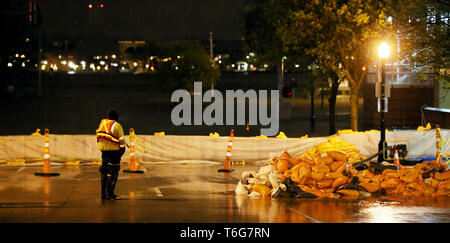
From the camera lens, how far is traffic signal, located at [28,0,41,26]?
102 feet

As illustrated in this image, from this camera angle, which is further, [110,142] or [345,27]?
[345,27]

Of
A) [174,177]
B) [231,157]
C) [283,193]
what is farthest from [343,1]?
[283,193]

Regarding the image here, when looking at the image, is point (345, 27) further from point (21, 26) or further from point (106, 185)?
point (21, 26)

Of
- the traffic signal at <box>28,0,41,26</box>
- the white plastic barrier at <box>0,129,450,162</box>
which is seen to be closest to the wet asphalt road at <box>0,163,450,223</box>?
the white plastic barrier at <box>0,129,450,162</box>

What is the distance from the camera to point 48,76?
96.4 metres

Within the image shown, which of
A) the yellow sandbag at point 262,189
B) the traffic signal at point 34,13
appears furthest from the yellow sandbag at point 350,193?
the traffic signal at point 34,13

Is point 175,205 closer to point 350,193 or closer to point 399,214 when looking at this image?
point 350,193

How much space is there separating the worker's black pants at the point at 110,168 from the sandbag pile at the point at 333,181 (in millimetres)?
2742

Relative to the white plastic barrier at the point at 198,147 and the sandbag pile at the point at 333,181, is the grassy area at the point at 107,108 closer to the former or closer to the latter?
the white plastic barrier at the point at 198,147

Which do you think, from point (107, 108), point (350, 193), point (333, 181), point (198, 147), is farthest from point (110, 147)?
point (107, 108)

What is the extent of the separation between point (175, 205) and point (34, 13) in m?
20.6

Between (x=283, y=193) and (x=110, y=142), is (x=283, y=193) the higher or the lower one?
the lower one

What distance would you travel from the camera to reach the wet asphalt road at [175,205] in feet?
38.8
